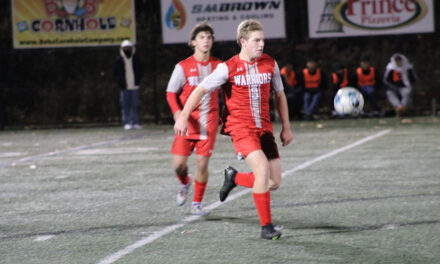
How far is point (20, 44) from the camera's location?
928 inches

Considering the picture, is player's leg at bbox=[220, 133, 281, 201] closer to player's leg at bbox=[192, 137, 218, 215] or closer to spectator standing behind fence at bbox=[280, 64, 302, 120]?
player's leg at bbox=[192, 137, 218, 215]

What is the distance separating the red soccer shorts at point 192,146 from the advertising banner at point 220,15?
14.5 m

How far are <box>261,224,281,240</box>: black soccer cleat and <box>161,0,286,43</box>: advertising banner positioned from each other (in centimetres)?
1618

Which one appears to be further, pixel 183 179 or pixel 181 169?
pixel 183 179

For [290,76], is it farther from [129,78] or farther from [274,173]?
[274,173]

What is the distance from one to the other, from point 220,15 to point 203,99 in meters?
14.9

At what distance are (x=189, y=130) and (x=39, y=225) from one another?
64.2 inches

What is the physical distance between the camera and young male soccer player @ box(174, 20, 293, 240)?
704cm

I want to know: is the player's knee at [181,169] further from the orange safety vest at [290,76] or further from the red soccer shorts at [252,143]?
the orange safety vest at [290,76]

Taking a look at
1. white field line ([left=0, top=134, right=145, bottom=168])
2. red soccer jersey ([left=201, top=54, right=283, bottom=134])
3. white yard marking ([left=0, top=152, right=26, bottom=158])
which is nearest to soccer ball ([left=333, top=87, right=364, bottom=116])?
red soccer jersey ([left=201, top=54, right=283, bottom=134])

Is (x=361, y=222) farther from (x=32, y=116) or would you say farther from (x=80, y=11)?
(x=32, y=116)

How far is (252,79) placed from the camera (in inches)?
286

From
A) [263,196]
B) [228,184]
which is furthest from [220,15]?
[263,196]

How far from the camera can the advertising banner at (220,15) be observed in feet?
75.7
